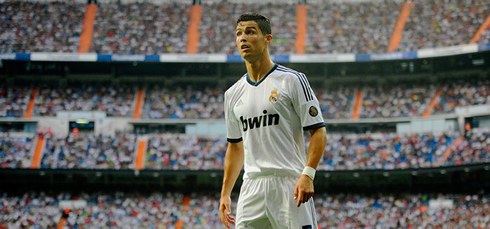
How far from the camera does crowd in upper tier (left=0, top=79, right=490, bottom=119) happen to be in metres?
37.0

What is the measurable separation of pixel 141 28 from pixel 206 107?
8408 mm

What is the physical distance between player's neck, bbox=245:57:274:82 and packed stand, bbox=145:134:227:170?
2845 centimetres

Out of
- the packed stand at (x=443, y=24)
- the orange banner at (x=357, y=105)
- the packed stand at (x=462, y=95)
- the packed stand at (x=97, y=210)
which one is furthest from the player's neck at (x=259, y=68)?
the packed stand at (x=443, y=24)

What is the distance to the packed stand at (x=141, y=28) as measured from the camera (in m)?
39.8

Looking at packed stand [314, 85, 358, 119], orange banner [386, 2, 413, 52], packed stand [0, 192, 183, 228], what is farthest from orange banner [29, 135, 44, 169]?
orange banner [386, 2, 413, 52]

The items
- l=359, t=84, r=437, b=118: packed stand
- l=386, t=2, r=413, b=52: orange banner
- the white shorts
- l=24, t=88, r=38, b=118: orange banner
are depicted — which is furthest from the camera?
l=386, t=2, r=413, b=52: orange banner

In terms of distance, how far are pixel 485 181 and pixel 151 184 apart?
20.0 meters

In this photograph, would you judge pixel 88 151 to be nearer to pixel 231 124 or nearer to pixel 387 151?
pixel 387 151

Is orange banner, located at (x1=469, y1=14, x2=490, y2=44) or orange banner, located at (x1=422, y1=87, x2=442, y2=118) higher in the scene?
orange banner, located at (x1=469, y1=14, x2=490, y2=44)

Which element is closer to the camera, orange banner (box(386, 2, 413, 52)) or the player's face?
the player's face

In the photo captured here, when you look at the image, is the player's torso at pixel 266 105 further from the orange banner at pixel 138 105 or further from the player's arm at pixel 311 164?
the orange banner at pixel 138 105

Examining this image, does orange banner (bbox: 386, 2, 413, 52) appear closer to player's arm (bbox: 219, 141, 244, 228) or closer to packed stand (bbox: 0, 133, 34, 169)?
packed stand (bbox: 0, 133, 34, 169)

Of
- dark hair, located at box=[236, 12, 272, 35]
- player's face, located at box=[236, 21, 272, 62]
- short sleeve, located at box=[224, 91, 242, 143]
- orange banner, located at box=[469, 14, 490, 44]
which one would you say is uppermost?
orange banner, located at box=[469, 14, 490, 44]

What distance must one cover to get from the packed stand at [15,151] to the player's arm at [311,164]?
32.4 m
